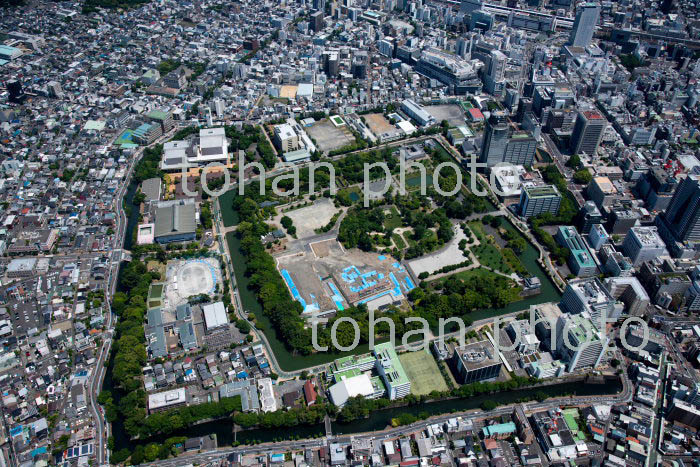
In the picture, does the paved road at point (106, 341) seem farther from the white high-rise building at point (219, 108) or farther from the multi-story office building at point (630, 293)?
the multi-story office building at point (630, 293)

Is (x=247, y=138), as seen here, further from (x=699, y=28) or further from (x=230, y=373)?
(x=699, y=28)

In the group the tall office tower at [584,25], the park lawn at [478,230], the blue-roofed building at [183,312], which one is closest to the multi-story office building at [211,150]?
the blue-roofed building at [183,312]

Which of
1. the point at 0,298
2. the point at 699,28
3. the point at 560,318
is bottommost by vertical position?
the point at 0,298

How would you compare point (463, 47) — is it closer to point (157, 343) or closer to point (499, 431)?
point (499, 431)

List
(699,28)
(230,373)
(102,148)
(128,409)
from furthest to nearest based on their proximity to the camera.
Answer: (699,28)
(102,148)
(230,373)
(128,409)

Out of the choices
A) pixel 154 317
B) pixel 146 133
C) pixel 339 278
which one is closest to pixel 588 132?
pixel 339 278

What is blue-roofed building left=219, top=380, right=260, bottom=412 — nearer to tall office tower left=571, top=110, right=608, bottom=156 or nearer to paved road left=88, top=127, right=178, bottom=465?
paved road left=88, top=127, right=178, bottom=465

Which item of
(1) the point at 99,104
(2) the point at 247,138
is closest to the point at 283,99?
(2) the point at 247,138
